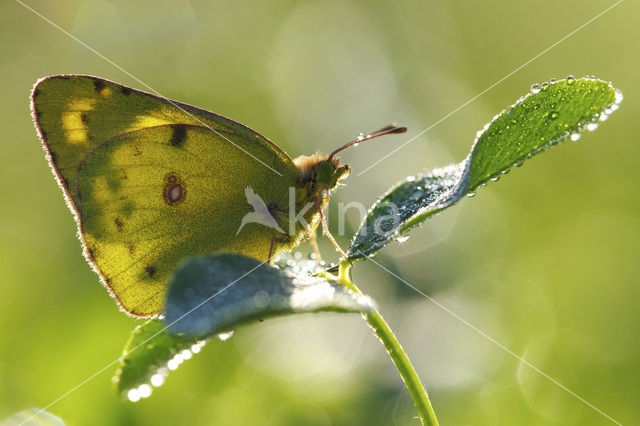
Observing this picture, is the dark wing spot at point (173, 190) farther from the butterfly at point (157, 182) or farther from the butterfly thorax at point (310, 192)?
the butterfly thorax at point (310, 192)

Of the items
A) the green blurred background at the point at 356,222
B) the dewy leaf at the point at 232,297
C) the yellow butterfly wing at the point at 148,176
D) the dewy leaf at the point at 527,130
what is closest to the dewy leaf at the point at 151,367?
the dewy leaf at the point at 232,297

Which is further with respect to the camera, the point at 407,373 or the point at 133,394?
the point at 407,373

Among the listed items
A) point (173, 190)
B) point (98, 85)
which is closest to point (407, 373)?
point (173, 190)

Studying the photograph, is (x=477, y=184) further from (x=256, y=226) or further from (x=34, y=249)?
(x=34, y=249)

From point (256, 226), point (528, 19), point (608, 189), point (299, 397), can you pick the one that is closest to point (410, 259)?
point (608, 189)

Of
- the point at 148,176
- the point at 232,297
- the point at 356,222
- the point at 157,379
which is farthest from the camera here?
the point at 356,222

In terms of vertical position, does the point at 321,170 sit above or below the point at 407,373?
above

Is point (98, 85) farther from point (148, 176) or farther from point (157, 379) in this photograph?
point (157, 379)
